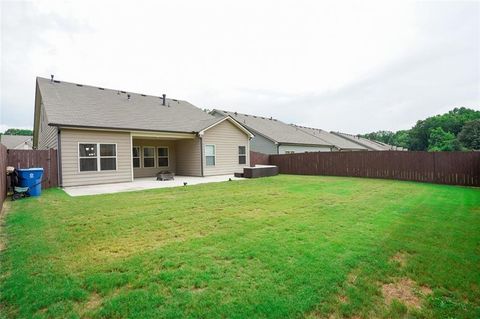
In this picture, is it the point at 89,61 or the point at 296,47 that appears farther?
the point at 89,61

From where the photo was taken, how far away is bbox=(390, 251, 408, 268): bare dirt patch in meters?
3.51

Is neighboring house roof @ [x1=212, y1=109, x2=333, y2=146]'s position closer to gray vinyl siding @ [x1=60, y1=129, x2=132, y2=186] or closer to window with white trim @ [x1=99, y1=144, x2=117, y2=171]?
gray vinyl siding @ [x1=60, y1=129, x2=132, y2=186]

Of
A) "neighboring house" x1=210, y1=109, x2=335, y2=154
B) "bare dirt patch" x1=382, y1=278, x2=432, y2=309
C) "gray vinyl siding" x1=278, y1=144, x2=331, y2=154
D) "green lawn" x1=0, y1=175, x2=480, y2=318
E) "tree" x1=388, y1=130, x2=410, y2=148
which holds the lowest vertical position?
"bare dirt patch" x1=382, y1=278, x2=432, y2=309

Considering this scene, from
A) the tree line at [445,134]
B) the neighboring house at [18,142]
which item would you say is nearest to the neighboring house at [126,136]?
the neighboring house at [18,142]

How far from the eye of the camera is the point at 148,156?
16.9 meters

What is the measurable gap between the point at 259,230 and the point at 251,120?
23.2m

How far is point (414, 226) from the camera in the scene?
5.19 m

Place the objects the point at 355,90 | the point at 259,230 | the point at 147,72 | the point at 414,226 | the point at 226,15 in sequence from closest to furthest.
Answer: the point at 259,230, the point at 414,226, the point at 226,15, the point at 147,72, the point at 355,90

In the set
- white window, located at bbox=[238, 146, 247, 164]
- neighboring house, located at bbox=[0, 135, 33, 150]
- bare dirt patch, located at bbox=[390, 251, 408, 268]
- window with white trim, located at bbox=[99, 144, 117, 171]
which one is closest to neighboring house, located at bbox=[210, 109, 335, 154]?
white window, located at bbox=[238, 146, 247, 164]

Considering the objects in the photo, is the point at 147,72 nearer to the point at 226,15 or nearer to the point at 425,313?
the point at 226,15

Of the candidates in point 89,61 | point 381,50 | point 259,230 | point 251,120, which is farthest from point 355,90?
point 259,230

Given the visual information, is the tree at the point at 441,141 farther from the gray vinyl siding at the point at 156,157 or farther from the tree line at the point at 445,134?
the gray vinyl siding at the point at 156,157

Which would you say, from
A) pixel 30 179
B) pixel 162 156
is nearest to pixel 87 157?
pixel 30 179

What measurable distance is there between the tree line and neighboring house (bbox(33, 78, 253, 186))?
53.4 metres
